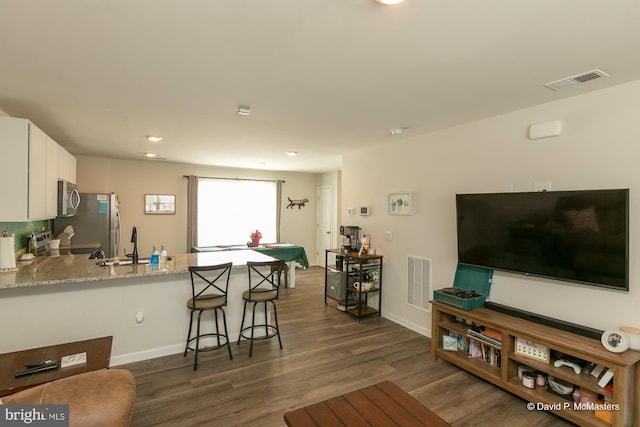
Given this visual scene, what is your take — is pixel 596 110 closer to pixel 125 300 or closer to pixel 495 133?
pixel 495 133

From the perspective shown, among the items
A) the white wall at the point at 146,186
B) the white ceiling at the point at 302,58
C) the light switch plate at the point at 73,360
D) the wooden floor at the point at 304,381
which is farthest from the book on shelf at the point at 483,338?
the white wall at the point at 146,186

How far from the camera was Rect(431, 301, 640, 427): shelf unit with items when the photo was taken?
208 centimetres

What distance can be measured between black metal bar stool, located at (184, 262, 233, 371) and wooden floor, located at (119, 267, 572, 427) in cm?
17

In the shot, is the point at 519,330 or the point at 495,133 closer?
the point at 519,330

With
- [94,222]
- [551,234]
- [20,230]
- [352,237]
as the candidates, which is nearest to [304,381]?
[551,234]

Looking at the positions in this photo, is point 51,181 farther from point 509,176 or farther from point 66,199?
point 509,176

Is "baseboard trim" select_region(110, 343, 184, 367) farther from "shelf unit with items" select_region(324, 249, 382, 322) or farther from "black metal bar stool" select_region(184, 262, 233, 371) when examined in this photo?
"shelf unit with items" select_region(324, 249, 382, 322)

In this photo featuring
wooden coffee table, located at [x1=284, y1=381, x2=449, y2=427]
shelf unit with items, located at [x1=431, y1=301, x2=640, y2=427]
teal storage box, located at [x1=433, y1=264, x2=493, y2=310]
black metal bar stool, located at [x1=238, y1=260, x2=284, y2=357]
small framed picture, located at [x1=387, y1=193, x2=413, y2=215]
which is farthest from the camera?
small framed picture, located at [x1=387, y1=193, x2=413, y2=215]

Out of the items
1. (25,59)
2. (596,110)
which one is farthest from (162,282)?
(596,110)

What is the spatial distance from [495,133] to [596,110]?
0.81 meters

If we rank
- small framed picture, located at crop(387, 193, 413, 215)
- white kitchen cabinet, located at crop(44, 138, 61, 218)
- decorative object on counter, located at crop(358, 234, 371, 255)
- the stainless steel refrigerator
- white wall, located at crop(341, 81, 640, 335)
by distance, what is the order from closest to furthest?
white wall, located at crop(341, 81, 640, 335), white kitchen cabinet, located at crop(44, 138, 61, 218), small framed picture, located at crop(387, 193, 413, 215), decorative object on counter, located at crop(358, 234, 371, 255), the stainless steel refrigerator

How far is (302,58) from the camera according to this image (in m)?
2.02

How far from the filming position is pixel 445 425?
1.71 metres

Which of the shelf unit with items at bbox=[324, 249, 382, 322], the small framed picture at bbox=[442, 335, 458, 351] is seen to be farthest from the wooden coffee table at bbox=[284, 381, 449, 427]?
the shelf unit with items at bbox=[324, 249, 382, 322]
